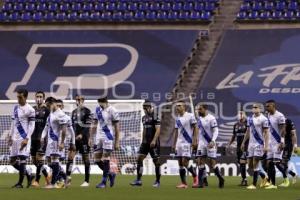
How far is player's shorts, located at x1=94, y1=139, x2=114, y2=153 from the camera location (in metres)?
19.8

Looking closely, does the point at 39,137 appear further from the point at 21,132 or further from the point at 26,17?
the point at 26,17

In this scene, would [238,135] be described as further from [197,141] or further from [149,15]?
[149,15]

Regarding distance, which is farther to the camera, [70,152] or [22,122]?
[70,152]

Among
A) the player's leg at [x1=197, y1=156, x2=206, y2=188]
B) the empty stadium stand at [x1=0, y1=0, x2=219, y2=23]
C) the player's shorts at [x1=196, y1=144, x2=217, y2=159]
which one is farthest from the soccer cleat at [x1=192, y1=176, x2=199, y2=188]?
the empty stadium stand at [x1=0, y1=0, x2=219, y2=23]

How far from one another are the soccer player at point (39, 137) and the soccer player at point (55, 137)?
81 centimetres

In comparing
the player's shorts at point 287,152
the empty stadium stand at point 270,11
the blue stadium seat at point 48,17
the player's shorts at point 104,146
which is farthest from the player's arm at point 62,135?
the empty stadium stand at point 270,11

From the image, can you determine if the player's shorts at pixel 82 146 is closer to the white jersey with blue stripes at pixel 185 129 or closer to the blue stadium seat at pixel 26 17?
the white jersey with blue stripes at pixel 185 129

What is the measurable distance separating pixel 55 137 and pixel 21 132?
0.81 metres

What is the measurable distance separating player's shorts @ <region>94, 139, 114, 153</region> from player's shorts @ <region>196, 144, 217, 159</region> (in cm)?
230

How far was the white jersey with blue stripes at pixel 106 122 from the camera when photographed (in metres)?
20.0

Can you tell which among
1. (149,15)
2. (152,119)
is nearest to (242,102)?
(149,15)

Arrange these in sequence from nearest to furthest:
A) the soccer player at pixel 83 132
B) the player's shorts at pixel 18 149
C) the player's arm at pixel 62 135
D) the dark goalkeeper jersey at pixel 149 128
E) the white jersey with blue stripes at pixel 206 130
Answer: the player's shorts at pixel 18 149
the player's arm at pixel 62 135
the soccer player at pixel 83 132
the white jersey with blue stripes at pixel 206 130
the dark goalkeeper jersey at pixel 149 128

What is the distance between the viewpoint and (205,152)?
68.1ft

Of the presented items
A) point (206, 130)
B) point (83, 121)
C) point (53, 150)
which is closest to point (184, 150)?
point (206, 130)
